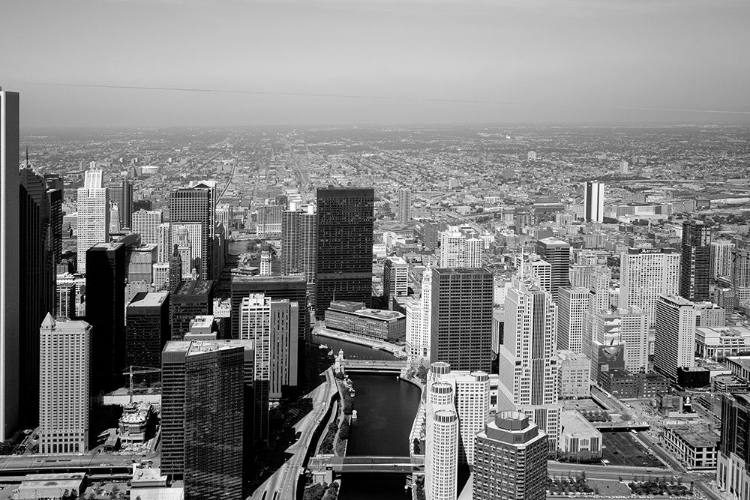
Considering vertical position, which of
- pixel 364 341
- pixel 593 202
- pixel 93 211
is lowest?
pixel 364 341

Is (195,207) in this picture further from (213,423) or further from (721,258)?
(213,423)

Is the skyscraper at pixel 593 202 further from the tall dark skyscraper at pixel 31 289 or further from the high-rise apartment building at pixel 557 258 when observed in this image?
the tall dark skyscraper at pixel 31 289

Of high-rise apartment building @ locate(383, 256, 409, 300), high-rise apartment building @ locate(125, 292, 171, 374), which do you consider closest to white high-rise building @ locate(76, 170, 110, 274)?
high-rise apartment building @ locate(125, 292, 171, 374)

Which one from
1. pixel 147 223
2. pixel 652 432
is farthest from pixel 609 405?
pixel 147 223

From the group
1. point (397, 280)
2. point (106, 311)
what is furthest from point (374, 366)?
point (106, 311)

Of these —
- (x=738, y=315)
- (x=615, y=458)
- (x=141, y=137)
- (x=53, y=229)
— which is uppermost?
(x=141, y=137)

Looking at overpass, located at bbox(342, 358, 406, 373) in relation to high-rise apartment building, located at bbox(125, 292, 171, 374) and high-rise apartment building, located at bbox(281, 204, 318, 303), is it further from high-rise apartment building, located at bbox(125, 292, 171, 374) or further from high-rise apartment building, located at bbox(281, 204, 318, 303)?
high-rise apartment building, located at bbox(281, 204, 318, 303)

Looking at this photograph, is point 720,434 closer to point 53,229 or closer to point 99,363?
point 99,363
